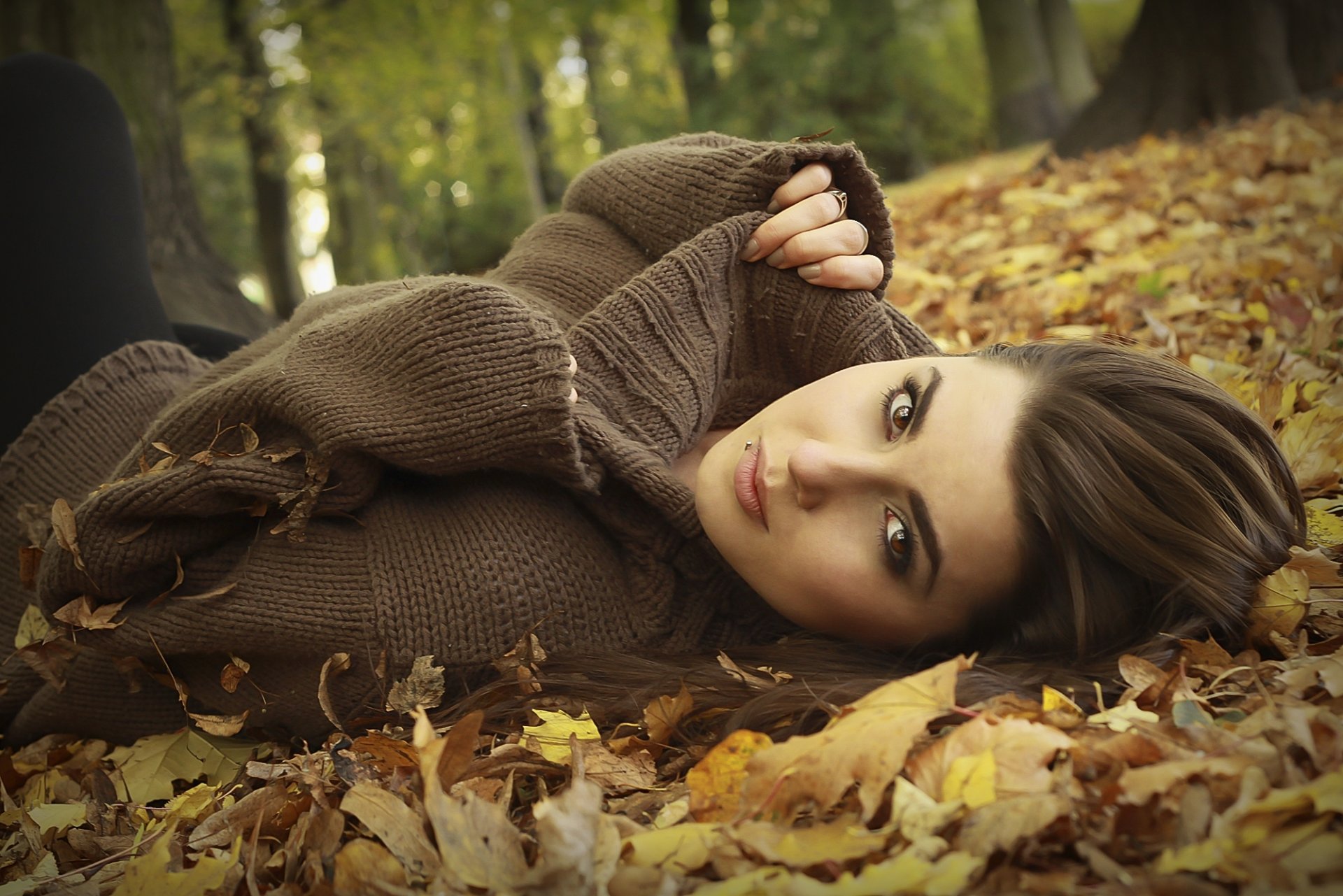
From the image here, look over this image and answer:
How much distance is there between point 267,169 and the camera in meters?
11.9

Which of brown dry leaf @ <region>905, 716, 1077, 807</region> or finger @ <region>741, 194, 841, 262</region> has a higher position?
finger @ <region>741, 194, 841, 262</region>

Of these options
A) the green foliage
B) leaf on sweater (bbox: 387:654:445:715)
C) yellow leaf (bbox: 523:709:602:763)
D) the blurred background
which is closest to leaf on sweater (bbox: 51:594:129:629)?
leaf on sweater (bbox: 387:654:445:715)

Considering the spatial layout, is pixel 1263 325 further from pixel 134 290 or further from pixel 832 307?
pixel 134 290

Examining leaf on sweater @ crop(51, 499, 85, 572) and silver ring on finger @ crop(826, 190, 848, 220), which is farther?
silver ring on finger @ crop(826, 190, 848, 220)

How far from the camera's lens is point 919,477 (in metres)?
1.68

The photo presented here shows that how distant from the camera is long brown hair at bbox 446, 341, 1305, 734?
1646 millimetres

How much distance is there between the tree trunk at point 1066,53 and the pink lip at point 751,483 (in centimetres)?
1252

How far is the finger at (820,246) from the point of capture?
7.44ft

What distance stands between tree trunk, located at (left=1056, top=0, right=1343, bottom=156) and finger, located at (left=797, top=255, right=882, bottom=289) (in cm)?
652

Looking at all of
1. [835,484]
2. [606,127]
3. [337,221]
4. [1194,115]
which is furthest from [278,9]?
[835,484]

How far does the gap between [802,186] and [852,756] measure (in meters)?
1.48

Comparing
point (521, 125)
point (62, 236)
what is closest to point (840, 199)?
point (62, 236)

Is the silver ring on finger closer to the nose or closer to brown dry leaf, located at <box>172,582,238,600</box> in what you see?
the nose

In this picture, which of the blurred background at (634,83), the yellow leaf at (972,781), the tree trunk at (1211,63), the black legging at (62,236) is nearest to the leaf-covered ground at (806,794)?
the yellow leaf at (972,781)
